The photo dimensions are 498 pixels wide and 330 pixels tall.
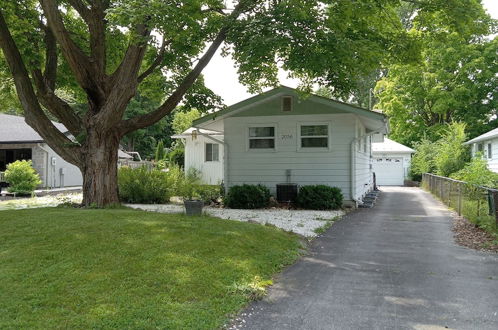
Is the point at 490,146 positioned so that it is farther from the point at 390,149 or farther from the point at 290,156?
the point at 290,156

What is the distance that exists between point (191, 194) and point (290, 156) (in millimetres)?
4231

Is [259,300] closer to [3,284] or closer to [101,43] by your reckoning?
[3,284]

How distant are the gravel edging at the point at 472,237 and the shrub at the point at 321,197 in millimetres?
3696

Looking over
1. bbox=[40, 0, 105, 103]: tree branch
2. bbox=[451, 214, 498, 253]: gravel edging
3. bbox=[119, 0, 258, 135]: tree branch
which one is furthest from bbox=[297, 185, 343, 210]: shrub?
bbox=[40, 0, 105, 103]: tree branch

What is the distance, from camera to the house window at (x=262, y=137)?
49.2 feet

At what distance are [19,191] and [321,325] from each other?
18.4 meters

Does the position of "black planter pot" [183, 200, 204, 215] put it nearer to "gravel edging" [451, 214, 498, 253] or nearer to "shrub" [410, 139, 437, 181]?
"gravel edging" [451, 214, 498, 253]

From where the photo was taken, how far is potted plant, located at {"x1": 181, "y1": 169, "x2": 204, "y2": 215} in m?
9.84

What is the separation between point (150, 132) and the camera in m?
51.2

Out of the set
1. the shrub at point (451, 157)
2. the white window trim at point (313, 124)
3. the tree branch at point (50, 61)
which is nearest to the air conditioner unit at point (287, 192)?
the white window trim at point (313, 124)

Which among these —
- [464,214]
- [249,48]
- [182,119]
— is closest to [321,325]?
[249,48]

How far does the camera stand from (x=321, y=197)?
44.9ft

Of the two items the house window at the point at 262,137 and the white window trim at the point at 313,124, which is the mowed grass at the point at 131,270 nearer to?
the white window trim at the point at 313,124

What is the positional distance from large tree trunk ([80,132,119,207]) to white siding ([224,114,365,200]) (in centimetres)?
505
